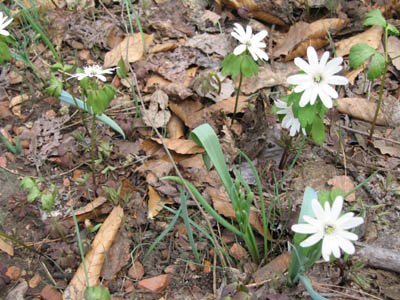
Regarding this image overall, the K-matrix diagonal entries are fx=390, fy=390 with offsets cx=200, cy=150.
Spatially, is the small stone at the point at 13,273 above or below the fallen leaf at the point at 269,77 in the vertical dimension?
below

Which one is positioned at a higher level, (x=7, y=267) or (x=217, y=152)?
(x=217, y=152)

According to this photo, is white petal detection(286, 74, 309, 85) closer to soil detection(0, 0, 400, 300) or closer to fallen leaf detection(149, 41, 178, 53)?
soil detection(0, 0, 400, 300)

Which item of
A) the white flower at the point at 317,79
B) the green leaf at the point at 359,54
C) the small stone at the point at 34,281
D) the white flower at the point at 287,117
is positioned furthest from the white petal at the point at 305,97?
the small stone at the point at 34,281

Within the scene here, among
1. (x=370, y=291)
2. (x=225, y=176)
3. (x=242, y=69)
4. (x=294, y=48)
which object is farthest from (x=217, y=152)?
(x=294, y=48)

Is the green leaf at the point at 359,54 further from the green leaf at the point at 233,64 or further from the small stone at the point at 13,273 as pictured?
the small stone at the point at 13,273

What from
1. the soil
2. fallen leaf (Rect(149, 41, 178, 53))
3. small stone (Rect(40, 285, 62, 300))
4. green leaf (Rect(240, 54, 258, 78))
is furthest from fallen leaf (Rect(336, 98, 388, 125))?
small stone (Rect(40, 285, 62, 300))

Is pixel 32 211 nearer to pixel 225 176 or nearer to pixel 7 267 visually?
pixel 7 267

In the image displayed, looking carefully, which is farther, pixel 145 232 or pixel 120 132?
pixel 120 132
